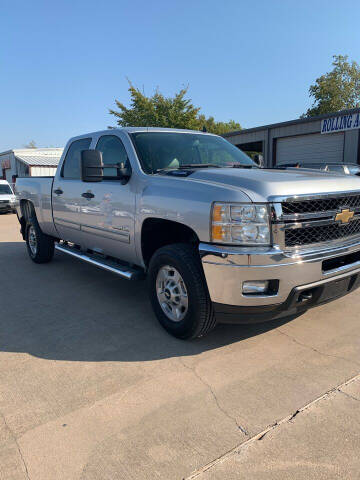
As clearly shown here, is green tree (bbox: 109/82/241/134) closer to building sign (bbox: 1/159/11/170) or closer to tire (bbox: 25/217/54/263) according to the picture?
building sign (bbox: 1/159/11/170)

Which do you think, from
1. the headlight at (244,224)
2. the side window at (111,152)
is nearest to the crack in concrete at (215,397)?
the headlight at (244,224)

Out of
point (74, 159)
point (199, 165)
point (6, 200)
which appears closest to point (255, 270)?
point (199, 165)

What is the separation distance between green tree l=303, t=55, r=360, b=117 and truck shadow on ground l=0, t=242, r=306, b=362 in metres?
43.4

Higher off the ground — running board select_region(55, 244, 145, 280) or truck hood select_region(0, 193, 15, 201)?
truck hood select_region(0, 193, 15, 201)

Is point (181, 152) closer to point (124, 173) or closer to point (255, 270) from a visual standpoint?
point (124, 173)

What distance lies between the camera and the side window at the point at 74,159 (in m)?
5.09

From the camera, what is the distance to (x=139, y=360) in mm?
3072

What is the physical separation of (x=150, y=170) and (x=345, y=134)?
15.1 metres

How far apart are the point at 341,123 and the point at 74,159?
1418 centimetres

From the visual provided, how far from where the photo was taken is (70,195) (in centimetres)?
505

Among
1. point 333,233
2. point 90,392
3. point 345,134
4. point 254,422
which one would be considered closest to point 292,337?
point 333,233

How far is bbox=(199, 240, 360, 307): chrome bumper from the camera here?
2748 millimetres

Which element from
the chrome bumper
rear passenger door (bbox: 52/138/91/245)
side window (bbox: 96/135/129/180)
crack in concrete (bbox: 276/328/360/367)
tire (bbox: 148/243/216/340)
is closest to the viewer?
the chrome bumper

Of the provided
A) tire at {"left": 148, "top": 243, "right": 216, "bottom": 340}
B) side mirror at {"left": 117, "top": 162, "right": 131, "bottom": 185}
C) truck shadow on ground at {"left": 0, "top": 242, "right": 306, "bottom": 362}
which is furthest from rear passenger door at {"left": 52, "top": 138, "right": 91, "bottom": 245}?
tire at {"left": 148, "top": 243, "right": 216, "bottom": 340}
